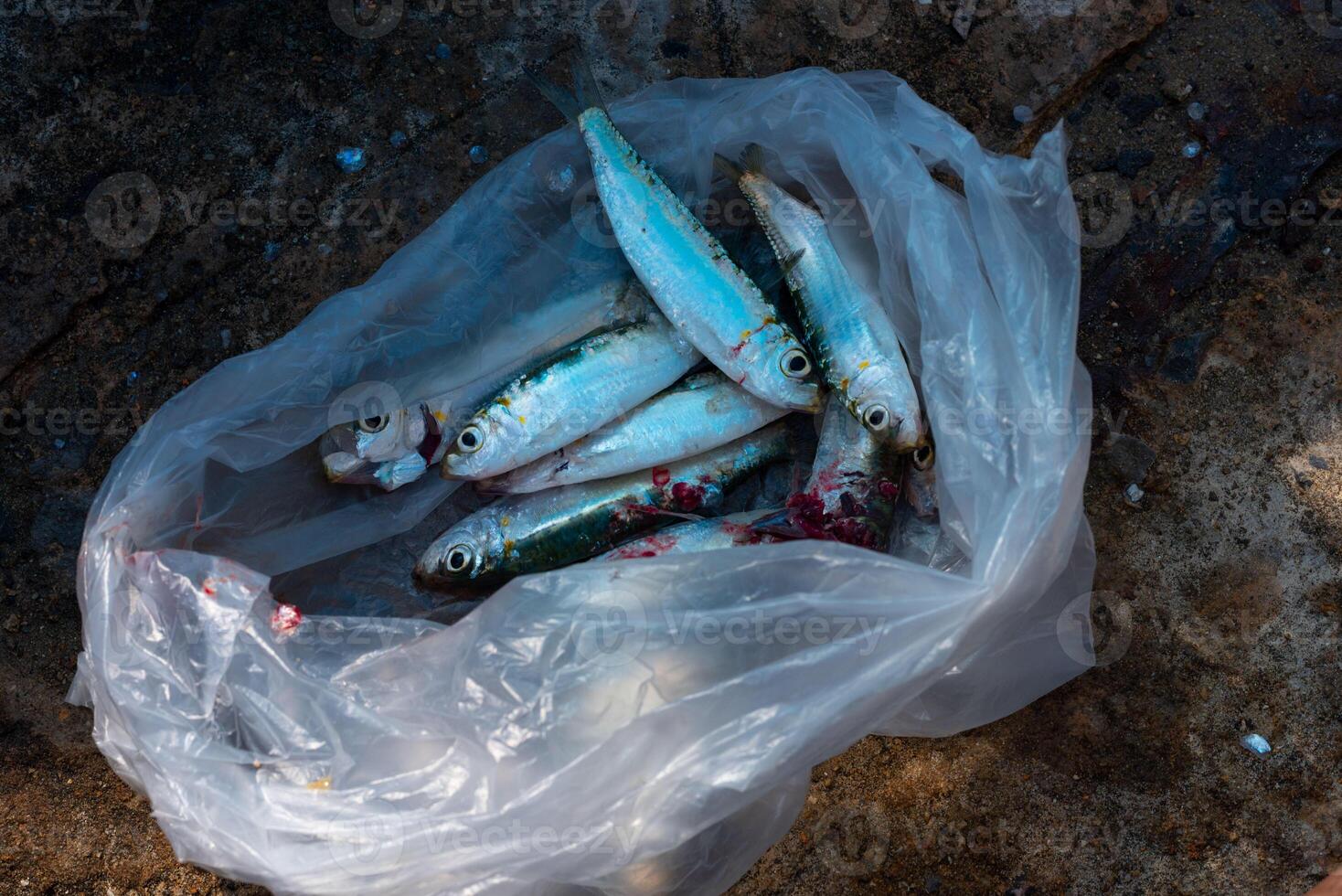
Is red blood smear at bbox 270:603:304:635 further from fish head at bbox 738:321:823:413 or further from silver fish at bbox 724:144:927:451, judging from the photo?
silver fish at bbox 724:144:927:451

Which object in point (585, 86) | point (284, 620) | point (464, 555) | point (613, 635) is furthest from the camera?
point (585, 86)

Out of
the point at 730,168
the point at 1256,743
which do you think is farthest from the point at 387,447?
the point at 1256,743

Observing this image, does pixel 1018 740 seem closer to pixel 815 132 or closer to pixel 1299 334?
pixel 1299 334

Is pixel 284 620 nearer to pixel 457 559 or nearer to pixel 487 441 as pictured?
pixel 457 559

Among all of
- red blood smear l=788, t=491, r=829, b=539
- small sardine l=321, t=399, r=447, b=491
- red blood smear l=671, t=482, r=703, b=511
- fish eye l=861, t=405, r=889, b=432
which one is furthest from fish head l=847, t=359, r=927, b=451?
small sardine l=321, t=399, r=447, b=491

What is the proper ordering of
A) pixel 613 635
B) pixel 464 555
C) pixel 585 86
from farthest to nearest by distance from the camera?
pixel 585 86 < pixel 464 555 < pixel 613 635

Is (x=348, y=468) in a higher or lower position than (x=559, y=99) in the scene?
lower

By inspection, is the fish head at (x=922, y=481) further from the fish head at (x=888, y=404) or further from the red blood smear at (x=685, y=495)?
the red blood smear at (x=685, y=495)

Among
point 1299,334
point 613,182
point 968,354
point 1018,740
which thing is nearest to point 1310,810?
point 1018,740
